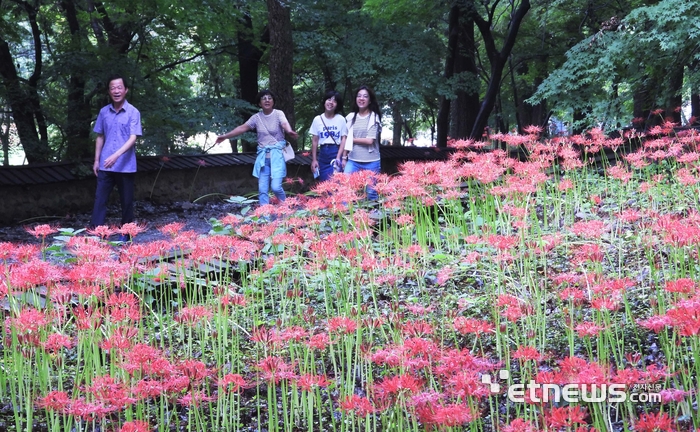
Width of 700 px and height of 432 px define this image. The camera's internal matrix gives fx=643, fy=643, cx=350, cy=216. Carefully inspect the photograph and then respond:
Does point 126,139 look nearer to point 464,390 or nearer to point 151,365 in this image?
point 151,365

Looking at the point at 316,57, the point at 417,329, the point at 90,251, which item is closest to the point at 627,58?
the point at 417,329

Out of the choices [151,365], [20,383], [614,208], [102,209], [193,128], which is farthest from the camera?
[193,128]

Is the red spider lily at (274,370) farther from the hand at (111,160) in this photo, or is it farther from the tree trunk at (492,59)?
the tree trunk at (492,59)

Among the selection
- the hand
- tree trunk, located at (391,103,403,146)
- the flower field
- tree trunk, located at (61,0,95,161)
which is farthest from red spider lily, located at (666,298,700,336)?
tree trunk, located at (391,103,403,146)

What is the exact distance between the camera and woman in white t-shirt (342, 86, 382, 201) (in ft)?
22.5

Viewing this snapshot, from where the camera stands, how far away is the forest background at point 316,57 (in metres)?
7.28

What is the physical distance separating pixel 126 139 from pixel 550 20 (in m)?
11.9

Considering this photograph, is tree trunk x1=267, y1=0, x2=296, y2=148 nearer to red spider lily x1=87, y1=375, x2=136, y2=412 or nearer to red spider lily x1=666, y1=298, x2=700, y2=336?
red spider lily x1=87, y1=375, x2=136, y2=412

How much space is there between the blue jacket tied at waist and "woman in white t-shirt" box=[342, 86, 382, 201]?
69 cm

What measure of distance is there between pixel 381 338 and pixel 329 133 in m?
4.33

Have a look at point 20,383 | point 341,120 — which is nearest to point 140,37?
point 341,120

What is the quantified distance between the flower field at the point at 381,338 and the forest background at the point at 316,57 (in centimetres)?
227

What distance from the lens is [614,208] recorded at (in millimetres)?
5332

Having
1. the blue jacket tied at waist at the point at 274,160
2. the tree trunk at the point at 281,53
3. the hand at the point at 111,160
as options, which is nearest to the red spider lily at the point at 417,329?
the hand at the point at 111,160
